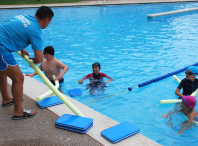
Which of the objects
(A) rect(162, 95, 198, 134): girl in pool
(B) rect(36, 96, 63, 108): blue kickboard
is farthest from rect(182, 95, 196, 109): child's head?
(B) rect(36, 96, 63, 108): blue kickboard

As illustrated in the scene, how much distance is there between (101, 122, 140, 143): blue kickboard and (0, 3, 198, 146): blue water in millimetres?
1275

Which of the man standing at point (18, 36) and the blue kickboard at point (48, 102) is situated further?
the blue kickboard at point (48, 102)

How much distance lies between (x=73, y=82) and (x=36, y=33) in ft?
12.8

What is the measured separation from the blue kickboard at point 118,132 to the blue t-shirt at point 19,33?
1.59m

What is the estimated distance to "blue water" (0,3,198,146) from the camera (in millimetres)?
4859

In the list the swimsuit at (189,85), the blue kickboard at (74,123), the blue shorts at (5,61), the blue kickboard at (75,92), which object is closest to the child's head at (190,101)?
the swimsuit at (189,85)

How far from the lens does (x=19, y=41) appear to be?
323cm

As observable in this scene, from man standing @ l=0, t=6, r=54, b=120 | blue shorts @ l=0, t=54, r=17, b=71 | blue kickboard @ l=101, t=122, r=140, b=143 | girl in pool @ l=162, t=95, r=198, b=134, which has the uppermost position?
man standing @ l=0, t=6, r=54, b=120

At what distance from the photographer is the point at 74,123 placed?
10.7ft

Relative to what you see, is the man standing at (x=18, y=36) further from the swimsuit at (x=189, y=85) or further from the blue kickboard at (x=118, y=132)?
the swimsuit at (x=189, y=85)

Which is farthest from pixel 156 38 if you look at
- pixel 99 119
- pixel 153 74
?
pixel 99 119

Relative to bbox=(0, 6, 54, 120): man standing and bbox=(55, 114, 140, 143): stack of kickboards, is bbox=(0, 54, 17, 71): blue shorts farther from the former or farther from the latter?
bbox=(55, 114, 140, 143): stack of kickboards

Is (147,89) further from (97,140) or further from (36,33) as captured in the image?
(36,33)

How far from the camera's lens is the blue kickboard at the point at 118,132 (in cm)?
297
